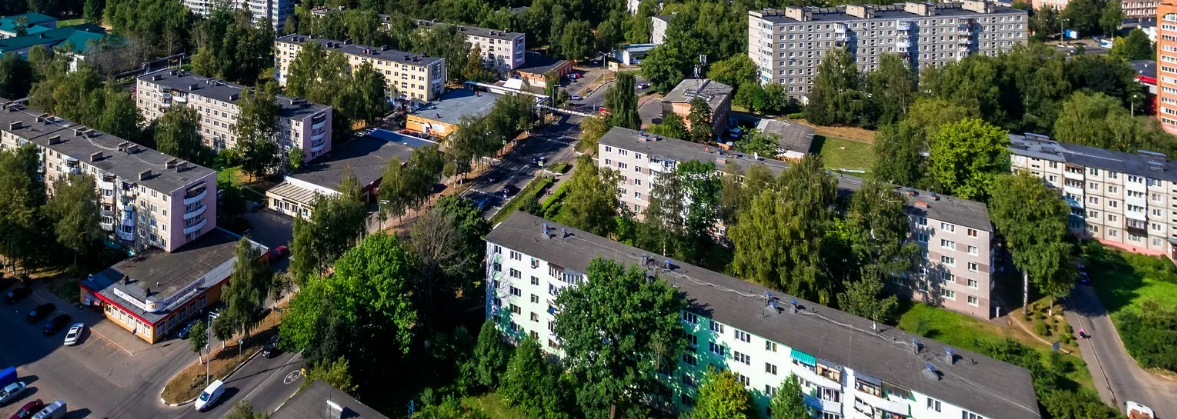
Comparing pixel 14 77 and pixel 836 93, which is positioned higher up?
pixel 14 77

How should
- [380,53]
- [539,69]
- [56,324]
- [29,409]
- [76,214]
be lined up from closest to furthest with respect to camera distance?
[29,409] → [56,324] → [76,214] → [380,53] → [539,69]

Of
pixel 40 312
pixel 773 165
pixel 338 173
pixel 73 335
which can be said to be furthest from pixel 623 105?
pixel 40 312

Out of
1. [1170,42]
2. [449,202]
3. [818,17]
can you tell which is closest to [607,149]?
[449,202]

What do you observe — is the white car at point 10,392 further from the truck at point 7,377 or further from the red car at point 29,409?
the red car at point 29,409


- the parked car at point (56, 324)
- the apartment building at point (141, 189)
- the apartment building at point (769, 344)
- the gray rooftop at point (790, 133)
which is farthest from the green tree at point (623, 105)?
the parked car at point (56, 324)

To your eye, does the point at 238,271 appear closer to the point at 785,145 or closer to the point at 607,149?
the point at 607,149

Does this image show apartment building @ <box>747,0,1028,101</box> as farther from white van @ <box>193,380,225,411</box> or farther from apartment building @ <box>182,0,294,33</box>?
apartment building @ <box>182,0,294,33</box>

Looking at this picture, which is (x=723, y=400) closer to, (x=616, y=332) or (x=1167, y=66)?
(x=616, y=332)
